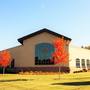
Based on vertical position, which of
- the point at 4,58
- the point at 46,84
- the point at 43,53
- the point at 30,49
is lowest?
the point at 46,84

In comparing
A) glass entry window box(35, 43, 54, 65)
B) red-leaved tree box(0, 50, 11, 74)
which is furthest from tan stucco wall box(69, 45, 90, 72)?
red-leaved tree box(0, 50, 11, 74)

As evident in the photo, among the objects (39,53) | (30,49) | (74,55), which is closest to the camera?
(39,53)

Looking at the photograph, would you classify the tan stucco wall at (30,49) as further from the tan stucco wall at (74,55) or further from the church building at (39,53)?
the tan stucco wall at (74,55)

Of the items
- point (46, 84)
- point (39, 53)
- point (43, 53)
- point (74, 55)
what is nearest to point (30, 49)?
point (39, 53)

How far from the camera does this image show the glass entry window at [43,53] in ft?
190

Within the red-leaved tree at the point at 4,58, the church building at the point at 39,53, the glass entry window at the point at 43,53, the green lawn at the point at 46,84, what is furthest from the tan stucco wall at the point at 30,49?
the green lawn at the point at 46,84

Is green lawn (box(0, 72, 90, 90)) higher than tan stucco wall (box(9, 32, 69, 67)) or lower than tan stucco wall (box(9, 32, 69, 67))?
lower

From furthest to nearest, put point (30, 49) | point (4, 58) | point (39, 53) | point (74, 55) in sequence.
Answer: point (74, 55), point (30, 49), point (39, 53), point (4, 58)

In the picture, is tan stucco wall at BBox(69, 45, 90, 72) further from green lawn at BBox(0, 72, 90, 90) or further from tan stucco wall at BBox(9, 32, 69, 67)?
green lawn at BBox(0, 72, 90, 90)

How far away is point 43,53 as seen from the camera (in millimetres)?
58406

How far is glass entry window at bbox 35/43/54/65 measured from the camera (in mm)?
57906

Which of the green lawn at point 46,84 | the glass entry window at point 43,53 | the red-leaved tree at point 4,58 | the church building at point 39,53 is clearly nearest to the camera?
the green lawn at point 46,84

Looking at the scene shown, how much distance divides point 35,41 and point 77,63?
10620 millimetres

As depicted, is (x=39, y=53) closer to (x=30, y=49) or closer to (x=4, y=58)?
(x=30, y=49)
